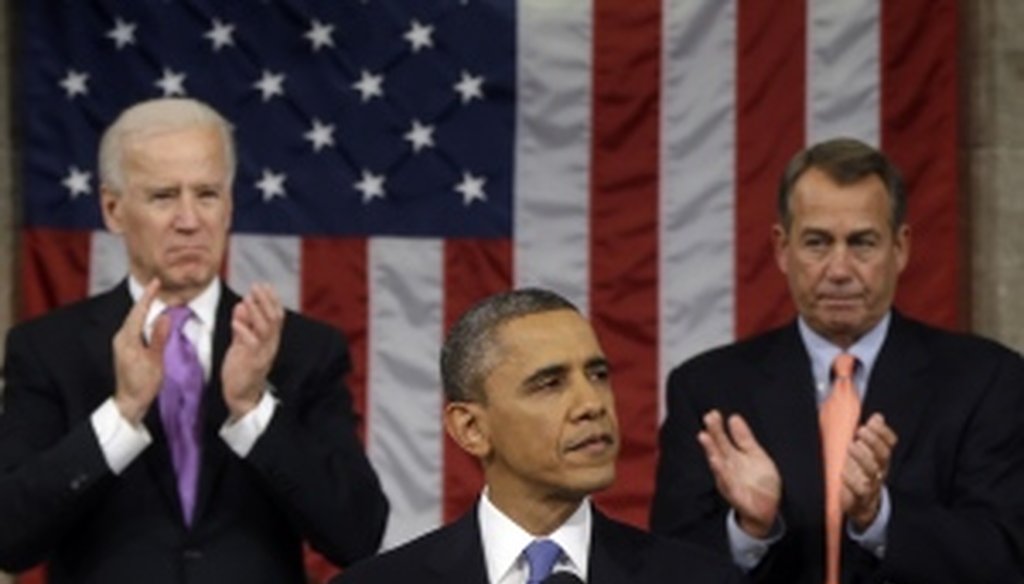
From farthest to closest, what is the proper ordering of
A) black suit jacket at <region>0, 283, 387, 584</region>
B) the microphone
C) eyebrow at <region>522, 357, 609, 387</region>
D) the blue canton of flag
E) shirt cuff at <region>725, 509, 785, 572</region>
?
the blue canton of flag < black suit jacket at <region>0, 283, 387, 584</region> < shirt cuff at <region>725, 509, 785, 572</region> < eyebrow at <region>522, 357, 609, 387</region> < the microphone

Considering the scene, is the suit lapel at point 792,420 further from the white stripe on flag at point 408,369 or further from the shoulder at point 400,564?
the white stripe on flag at point 408,369

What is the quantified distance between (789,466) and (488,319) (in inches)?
39.2

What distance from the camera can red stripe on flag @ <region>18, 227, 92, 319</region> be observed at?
6.90 meters

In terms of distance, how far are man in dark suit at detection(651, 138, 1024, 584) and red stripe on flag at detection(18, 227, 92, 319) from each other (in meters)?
2.13

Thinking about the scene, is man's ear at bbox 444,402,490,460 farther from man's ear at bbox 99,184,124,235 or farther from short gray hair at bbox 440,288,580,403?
man's ear at bbox 99,184,124,235

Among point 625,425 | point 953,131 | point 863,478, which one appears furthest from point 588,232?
point 863,478

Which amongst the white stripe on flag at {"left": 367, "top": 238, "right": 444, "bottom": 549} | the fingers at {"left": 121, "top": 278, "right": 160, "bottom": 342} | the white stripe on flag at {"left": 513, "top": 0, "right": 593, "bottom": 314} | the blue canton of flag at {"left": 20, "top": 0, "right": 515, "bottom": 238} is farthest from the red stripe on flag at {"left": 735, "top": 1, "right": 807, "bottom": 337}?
the fingers at {"left": 121, "top": 278, "right": 160, "bottom": 342}

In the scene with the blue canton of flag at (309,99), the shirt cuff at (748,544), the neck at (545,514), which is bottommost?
the shirt cuff at (748,544)

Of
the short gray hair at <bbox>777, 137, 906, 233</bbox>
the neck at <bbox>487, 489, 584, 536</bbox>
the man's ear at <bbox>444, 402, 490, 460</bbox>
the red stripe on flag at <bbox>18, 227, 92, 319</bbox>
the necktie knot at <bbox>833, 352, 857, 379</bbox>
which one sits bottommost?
the neck at <bbox>487, 489, 584, 536</bbox>

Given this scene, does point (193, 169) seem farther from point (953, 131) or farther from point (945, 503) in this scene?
point (953, 131)

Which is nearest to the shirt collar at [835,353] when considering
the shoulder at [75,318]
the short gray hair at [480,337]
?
the short gray hair at [480,337]

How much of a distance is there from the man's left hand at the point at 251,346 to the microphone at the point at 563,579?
1012 mm

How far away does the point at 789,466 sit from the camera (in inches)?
203

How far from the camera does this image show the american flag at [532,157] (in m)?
6.97
